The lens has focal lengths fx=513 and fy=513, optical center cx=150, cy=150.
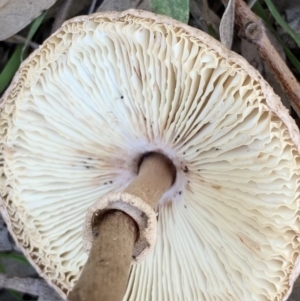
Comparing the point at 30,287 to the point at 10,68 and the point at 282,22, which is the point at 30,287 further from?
the point at 282,22

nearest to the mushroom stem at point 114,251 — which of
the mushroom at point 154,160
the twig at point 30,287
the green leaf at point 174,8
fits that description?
the mushroom at point 154,160

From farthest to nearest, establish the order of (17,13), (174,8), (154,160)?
(17,13), (174,8), (154,160)

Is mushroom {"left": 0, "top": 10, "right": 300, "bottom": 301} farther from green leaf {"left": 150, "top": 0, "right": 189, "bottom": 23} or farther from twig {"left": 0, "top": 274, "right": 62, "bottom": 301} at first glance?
green leaf {"left": 150, "top": 0, "right": 189, "bottom": 23}

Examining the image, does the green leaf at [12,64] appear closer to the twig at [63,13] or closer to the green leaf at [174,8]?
the twig at [63,13]

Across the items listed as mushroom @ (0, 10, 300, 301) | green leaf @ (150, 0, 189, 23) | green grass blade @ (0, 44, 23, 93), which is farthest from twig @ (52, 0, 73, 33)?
mushroom @ (0, 10, 300, 301)

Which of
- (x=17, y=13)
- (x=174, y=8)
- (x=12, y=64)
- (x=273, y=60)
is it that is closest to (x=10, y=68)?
(x=12, y=64)

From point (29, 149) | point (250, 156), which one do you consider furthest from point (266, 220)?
point (29, 149)
